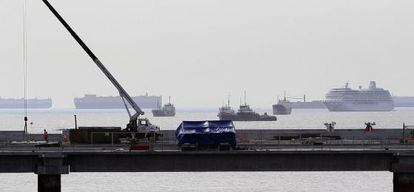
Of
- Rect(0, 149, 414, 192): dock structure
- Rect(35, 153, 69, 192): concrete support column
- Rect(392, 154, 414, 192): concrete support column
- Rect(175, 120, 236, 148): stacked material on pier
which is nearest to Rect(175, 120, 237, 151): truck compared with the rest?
Rect(175, 120, 236, 148): stacked material on pier

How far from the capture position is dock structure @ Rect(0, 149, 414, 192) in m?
64.2

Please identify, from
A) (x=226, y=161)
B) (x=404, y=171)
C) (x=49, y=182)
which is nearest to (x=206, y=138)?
(x=226, y=161)

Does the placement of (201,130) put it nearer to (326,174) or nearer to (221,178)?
(221,178)

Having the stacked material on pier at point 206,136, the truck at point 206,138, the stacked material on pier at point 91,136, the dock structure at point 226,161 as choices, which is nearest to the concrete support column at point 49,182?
the dock structure at point 226,161

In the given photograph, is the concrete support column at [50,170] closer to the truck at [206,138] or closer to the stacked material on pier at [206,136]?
the truck at [206,138]

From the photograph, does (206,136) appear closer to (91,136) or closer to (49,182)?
(91,136)

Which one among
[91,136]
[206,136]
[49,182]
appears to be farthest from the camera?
[91,136]

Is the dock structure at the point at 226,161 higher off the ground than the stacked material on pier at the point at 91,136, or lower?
lower

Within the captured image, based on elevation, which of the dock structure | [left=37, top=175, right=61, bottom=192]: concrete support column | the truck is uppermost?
the truck

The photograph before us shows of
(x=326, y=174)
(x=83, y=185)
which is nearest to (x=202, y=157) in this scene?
(x=83, y=185)

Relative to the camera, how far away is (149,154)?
2539 inches

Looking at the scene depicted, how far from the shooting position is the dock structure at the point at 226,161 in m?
64.2

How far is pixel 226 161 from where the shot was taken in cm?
6481

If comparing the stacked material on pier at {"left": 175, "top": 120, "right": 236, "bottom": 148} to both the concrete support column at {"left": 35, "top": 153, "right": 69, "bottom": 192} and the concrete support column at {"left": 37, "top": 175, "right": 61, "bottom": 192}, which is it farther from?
the concrete support column at {"left": 37, "top": 175, "right": 61, "bottom": 192}
